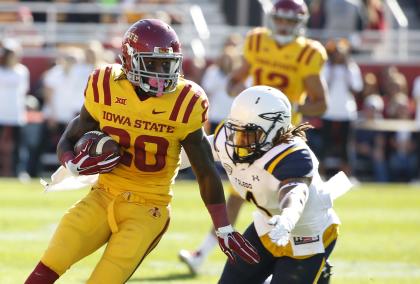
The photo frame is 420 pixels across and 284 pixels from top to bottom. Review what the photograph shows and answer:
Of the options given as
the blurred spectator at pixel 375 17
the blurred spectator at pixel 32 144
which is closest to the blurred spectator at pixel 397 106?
the blurred spectator at pixel 375 17

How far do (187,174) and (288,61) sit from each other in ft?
20.9

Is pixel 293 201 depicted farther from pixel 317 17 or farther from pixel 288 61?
pixel 317 17

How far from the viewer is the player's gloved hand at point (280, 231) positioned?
4215 millimetres

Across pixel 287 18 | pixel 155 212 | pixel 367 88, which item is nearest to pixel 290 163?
pixel 155 212

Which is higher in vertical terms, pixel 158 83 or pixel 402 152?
pixel 158 83

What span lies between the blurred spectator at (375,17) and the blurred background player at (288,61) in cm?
806

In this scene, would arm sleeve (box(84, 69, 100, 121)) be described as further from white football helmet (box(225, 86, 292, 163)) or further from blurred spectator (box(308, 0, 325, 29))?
blurred spectator (box(308, 0, 325, 29))

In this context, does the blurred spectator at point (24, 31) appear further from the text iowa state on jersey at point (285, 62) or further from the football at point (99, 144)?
the football at point (99, 144)

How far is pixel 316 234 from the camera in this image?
4969 millimetres

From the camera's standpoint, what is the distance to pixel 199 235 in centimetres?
896

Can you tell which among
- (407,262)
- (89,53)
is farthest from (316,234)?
(89,53)

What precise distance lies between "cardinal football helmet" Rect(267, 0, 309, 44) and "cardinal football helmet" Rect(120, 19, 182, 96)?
2834 millimetres

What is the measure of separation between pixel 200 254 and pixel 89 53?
6.02m

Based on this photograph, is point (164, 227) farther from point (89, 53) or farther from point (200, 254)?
point (89, 53)
